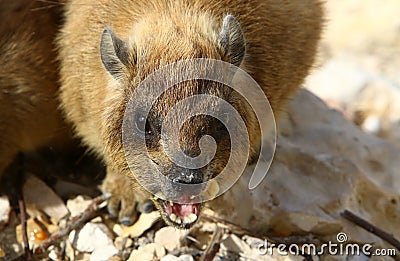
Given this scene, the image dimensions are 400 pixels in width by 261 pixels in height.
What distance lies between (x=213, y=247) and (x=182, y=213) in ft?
1.90

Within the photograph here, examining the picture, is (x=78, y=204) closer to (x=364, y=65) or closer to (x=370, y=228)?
(x=370, y=228)

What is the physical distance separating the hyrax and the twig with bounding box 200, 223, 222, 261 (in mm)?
475

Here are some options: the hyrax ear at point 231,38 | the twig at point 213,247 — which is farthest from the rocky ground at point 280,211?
the hyrax ear at point 231,38

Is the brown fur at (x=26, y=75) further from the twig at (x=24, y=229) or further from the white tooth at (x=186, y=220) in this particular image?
the white tooth at (x=186, y=220)

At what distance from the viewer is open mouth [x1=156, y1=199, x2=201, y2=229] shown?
15.3 feet

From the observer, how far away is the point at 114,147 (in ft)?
16.1

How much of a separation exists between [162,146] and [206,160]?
263 mm

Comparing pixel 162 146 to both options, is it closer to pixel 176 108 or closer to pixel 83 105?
pixel 176 108

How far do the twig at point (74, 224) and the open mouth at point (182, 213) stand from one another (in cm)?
100

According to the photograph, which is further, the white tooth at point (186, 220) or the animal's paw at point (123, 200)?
the animal's paw at point (123, 200)

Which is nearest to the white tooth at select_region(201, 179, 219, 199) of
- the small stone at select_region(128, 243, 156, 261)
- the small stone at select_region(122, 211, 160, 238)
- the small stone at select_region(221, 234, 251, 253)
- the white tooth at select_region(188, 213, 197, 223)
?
the white tooth at select_region(188, 213, 197, 223)

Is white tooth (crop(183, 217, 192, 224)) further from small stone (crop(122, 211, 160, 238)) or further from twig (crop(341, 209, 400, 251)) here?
twig (crop(341, 209, 400, 251))

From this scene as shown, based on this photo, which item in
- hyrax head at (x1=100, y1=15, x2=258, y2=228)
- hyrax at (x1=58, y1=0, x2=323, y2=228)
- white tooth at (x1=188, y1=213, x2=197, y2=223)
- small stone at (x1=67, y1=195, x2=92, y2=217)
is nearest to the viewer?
hyrax head at (x1=100, y1=15, x2=258, y2=228)

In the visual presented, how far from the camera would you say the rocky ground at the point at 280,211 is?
5309mm
